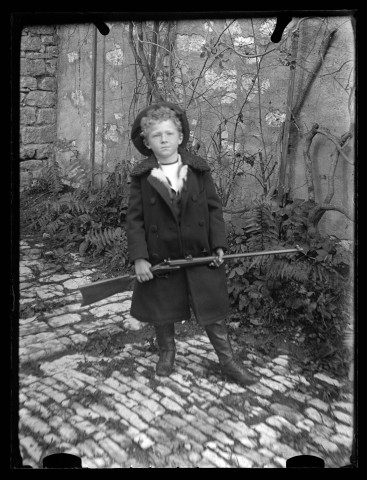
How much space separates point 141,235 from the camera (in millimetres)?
2516

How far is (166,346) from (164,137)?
3.50 feet

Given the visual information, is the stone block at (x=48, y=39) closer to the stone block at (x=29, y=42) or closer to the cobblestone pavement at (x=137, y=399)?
the stone block at (x=29, y=42)

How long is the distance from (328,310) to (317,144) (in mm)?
884

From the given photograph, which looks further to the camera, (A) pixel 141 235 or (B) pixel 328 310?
(B) pixel 328 310

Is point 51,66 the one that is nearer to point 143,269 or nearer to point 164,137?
point 164,137

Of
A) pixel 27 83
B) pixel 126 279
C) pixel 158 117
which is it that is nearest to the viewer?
pixel 158 117

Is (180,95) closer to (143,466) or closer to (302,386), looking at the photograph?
(302,386)

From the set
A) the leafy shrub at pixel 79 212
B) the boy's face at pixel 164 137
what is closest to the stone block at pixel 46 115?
the leafy shrub at pixel 79 212

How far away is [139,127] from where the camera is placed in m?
2.51

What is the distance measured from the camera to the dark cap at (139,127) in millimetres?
2492

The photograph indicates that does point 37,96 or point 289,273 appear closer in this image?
point 289,273

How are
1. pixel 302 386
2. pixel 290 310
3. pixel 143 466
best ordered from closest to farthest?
1. pixel 143 466
2. pixel 302 386
3. pixel 290 310

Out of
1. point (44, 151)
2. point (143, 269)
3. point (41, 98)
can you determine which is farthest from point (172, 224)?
point (41, 98)

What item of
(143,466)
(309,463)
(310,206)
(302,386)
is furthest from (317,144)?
(143,466)
